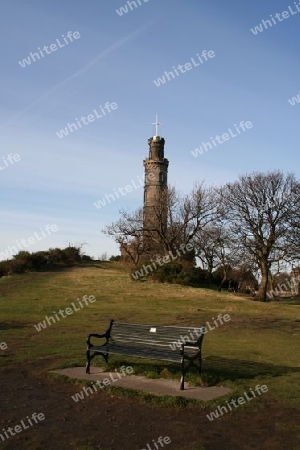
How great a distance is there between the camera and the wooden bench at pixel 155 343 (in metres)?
8.97

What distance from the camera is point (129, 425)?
6.49 m

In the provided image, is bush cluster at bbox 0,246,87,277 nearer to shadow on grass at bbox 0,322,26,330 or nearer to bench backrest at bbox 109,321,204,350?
shadow on grass at bbox 0,322,26,330

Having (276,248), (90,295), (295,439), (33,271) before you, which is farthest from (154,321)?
(33,271)

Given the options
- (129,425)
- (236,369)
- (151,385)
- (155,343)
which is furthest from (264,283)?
(129,425)

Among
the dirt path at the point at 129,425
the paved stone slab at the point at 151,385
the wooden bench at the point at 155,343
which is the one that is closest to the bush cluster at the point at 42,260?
the wooden bench at the point at 155,343

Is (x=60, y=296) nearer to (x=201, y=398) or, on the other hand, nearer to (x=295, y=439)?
(x=201, y=398)

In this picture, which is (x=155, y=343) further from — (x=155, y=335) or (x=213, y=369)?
(x=213, y=369)

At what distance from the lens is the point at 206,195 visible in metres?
43.6

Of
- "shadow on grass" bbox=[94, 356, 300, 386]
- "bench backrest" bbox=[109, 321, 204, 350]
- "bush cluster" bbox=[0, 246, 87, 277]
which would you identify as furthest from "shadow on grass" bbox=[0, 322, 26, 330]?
"bush cluster" bbox=[0, 246, 87, 277]

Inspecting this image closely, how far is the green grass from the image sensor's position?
9.66 meters

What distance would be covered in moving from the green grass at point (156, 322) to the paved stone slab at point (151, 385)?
11.1 inches

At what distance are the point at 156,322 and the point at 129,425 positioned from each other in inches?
480

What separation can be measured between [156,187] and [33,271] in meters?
22.1

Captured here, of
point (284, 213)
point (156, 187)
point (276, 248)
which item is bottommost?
point (276, 248)
